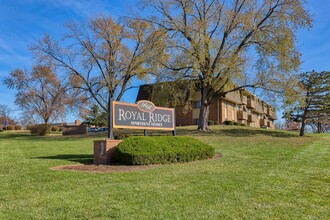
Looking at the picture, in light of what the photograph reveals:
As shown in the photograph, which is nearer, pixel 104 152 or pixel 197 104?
pixel 104 152

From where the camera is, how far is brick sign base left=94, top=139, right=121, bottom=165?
1020cm

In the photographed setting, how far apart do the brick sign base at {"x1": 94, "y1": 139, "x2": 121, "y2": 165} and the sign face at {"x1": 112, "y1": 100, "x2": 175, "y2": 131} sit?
0.65m

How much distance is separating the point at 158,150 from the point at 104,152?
67.9 inches

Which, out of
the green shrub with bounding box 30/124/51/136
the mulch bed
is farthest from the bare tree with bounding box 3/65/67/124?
the mulch bed

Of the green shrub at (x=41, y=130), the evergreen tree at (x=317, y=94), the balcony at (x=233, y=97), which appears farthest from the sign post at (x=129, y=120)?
the balcony at (x=233, y=97)

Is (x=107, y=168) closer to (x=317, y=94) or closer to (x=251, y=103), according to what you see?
(x=317, y=94)

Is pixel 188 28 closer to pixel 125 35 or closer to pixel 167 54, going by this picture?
pixel 167 54

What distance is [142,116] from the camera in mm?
11516

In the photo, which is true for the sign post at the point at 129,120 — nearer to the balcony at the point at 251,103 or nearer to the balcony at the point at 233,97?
the balcony at the point at 233,97

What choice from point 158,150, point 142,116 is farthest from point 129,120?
point 158,150

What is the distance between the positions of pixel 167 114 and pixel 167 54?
537 inches

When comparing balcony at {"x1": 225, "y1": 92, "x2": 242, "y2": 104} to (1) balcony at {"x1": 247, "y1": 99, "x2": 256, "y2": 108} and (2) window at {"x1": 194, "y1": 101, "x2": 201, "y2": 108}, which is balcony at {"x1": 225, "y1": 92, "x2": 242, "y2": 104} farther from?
(1) balcony at {"x1": 247, "y1": 99, "x2": 256, "y2": 108}

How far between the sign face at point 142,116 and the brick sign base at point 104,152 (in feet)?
2.14

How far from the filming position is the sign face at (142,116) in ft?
35.2
